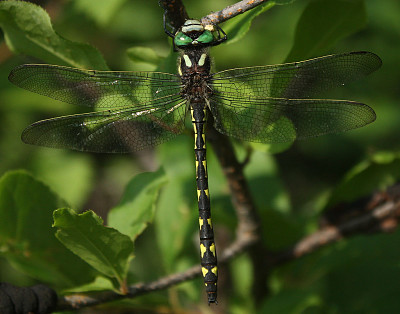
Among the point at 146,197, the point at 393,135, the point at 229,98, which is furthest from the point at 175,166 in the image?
the point at 393,135

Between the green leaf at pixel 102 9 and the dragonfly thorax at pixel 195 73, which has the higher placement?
the green leaf at pixel 102 9

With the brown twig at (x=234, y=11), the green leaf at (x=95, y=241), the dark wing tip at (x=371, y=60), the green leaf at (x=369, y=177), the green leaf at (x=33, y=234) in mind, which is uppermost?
the dark wing tip at (x=371, y=60)

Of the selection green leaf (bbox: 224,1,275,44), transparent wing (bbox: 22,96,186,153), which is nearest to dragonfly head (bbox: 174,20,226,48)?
green leaf (bbox: 224,1,275,44)

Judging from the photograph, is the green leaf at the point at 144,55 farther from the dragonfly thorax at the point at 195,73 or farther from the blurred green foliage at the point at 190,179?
the dragonfly thorax at the point at 195,73

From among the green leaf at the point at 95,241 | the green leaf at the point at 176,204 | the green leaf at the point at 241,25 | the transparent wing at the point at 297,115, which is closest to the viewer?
the green leaf at the point at 95,241

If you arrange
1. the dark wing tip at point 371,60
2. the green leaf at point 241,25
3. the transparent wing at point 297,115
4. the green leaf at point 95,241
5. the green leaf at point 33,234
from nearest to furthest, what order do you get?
the green leaf at point 95,241, the green leaf at point 241,25, the green leaf at point 33,234, the dark wing tip at point 371,60, the transparent wing at point 297,115

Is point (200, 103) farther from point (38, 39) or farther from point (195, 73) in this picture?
point (38, 39)

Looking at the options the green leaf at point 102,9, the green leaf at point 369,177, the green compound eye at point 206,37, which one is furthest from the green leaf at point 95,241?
the green leaf at point 102,9

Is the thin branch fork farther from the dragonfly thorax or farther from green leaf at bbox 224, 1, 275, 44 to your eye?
green leaf at bbox 224, 1, 275, 44
